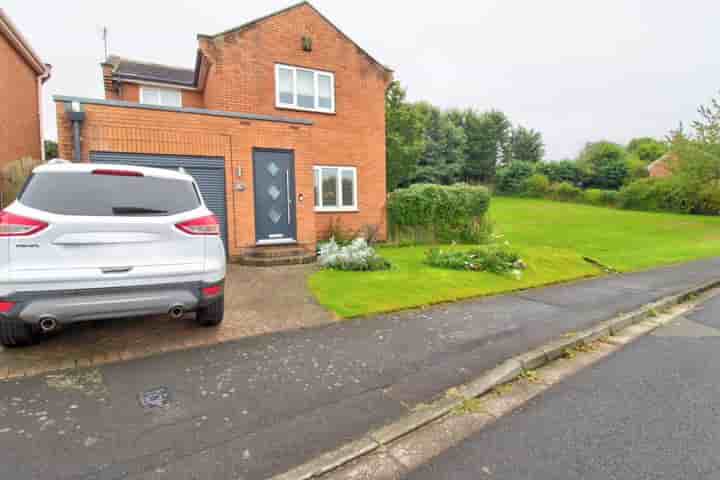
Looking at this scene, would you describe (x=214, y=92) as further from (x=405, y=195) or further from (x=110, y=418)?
(x=110, y=418)

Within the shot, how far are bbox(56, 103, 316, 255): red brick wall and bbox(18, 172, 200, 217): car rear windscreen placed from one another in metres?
5.11

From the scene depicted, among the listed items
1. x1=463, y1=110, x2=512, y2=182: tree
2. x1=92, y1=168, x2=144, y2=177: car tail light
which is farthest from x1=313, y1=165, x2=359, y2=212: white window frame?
x1=463, y1=110, x2=512, y2=182: tree

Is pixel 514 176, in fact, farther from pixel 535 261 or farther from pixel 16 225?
pixel 16 225

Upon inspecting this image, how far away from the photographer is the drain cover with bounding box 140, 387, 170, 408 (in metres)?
3.08

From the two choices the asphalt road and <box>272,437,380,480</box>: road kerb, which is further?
the asphalt road

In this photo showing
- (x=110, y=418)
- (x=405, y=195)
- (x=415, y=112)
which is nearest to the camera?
(x=110, y=418)

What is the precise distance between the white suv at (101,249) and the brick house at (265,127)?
16.9 ft

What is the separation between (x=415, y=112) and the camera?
1416 inches

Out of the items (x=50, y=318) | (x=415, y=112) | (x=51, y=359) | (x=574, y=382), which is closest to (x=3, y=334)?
(x=51, y=359)

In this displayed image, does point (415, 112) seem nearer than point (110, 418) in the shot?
No

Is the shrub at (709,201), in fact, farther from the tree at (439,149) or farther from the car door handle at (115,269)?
the car door handle at (115,269)

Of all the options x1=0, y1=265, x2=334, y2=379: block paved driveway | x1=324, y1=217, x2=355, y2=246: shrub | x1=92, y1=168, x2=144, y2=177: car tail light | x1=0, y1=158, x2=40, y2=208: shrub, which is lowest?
x1=0, y1=265, x2=334, y2=379: block paved driveway

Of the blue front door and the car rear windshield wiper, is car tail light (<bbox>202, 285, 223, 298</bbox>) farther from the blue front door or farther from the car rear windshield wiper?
the blue front door

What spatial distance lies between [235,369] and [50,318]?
166 cm
